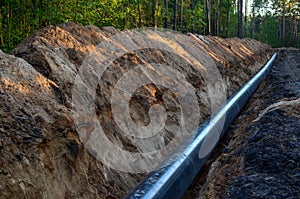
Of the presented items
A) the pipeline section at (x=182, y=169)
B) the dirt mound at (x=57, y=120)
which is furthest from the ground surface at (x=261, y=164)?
the dirt mound at (x=57, y=120)

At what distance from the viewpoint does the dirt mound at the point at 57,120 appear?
4230mm

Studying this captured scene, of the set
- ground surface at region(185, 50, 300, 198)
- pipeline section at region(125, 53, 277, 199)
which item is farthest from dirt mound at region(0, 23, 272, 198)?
ground surface at region(185, 50, 300, 198)

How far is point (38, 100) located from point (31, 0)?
7.92 meters

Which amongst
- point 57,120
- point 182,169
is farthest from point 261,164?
point 57,120

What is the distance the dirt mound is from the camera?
4.23 metres

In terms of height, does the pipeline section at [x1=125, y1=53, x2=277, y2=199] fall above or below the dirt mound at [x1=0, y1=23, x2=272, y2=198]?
below

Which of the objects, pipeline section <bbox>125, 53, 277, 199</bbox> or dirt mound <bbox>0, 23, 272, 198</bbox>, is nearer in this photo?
dirt mound <bbox>0, 23, 272, 198</bbox>

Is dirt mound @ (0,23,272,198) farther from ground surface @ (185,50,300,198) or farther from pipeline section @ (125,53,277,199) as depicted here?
ground surface @ (185,50,300,198)

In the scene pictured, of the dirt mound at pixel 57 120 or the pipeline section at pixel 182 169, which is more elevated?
the dirt mound at pixel 57 120

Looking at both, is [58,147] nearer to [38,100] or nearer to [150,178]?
[38,100]

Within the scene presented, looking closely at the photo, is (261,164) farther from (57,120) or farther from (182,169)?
(57,120)

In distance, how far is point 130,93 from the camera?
25.9 ft

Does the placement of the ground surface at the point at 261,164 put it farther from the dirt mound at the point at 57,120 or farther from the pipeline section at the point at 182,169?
the dirt mound at the point at 57,120

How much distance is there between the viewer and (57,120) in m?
5.02
